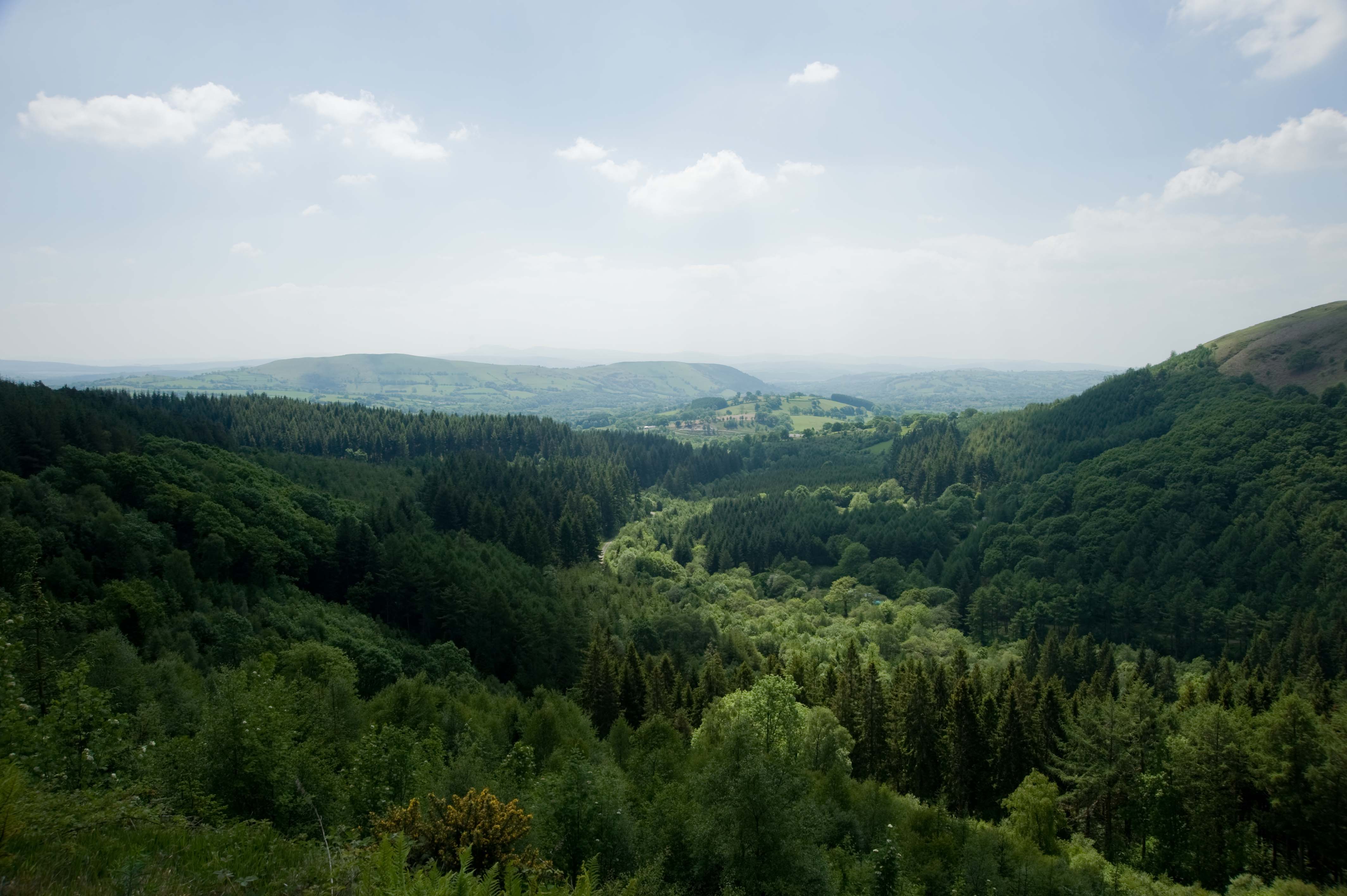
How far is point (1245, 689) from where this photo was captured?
5300cm

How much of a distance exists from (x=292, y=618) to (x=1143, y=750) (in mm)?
60418

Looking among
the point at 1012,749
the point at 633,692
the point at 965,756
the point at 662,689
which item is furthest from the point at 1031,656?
the point at 633,692

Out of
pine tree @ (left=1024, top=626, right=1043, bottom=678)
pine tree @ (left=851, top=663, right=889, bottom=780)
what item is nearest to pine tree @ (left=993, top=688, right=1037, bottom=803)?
pine tree @ (left=851, top=663, right=889, bottom=780)

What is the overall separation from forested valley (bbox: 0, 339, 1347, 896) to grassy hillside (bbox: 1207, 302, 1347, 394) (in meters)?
8.94

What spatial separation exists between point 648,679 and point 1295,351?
154362 millimetres

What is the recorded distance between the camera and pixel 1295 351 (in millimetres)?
130375

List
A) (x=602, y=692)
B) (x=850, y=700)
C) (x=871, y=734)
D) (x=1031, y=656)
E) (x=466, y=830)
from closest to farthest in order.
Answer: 1. (x=466, y=830)
2. (x=871, y=734)
3. (x=850, y=700)
4. (x=602, y=692)
5. (x=1031, y=656)

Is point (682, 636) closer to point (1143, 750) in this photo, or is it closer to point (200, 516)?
point (1143, 750)

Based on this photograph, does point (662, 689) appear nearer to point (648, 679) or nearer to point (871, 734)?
point (648, 679)

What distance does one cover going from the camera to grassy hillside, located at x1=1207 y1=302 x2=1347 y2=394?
397 feet

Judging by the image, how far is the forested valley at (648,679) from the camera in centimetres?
2036

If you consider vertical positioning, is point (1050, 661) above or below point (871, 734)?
below

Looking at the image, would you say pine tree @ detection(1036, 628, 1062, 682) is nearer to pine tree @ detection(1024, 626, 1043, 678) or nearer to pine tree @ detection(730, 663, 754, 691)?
pine tree @ detection(1024, 626, 1043, 678)

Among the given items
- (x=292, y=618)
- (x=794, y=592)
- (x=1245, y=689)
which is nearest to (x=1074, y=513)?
(x=794, y=592)
